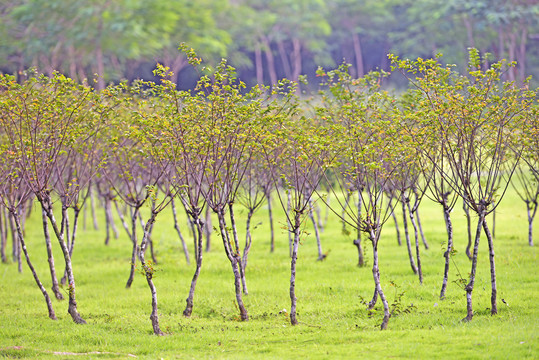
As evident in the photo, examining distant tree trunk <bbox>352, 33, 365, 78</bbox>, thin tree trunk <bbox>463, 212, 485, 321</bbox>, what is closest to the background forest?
distant tree trunk <bbox>352, 33, 365, 78</bbox>

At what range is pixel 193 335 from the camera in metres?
15.9

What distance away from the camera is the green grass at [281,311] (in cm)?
1384

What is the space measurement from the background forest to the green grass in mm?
22199

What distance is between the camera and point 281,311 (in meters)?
18.0

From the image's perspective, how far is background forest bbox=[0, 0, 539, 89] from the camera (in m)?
52.1

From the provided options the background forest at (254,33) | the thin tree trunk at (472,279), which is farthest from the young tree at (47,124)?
the background forest at (254,33)

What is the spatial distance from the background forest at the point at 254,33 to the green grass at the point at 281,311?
22.2m

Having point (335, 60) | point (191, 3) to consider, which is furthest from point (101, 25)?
point (335, 60)

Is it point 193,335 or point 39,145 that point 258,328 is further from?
point 39,145

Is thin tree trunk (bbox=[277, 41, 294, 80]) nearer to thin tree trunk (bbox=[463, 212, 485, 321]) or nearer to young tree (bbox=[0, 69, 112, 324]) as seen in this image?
young tree (bbox=[0, 69, 112, 324])

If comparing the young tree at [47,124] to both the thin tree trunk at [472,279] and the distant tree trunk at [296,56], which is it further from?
the distant tree trunk at [296,56]

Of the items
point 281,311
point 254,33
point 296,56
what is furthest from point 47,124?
point 296,56

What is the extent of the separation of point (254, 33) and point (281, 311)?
5815 centimetres

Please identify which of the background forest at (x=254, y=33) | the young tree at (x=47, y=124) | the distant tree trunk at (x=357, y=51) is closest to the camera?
the young tree at (x=47, y=124)
